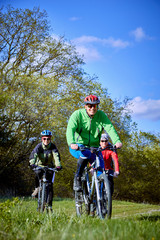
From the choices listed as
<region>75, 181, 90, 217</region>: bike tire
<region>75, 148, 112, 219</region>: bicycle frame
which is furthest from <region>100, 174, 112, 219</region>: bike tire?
<region>75, 181, 90, 217</region>: bike tire

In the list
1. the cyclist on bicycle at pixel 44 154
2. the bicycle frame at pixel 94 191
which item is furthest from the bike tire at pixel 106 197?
the cyclist on bicycle at pixel 44 154

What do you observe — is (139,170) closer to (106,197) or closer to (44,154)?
(44,154)

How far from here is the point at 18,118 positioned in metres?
16.3

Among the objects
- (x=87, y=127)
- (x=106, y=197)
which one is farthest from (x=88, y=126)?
(x=106, y=197)

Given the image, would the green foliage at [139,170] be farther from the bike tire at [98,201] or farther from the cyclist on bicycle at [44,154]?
the bike tire at [98,201]

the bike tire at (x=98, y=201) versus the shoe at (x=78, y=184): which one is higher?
the shoe at (x=78, y=184)

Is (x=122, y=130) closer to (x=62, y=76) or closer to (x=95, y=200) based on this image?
(x=62, y=76)

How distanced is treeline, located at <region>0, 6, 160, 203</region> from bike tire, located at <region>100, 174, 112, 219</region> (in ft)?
36.4

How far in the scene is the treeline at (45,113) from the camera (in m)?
16.5

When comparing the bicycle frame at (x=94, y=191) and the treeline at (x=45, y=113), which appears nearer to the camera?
the bicycle frame at (x=94, y=191)

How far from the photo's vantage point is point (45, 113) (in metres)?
17.0

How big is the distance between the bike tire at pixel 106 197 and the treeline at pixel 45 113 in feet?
36.4

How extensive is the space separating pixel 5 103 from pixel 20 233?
13.3 metres

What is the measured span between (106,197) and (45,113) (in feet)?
40.2
